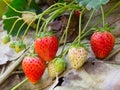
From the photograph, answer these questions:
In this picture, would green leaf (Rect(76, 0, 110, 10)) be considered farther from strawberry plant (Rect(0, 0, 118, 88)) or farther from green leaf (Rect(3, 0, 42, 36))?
green leaf (Rect(3, 0, 42, 36))

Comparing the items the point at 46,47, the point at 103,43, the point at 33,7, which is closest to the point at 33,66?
Result: the point at 46,47

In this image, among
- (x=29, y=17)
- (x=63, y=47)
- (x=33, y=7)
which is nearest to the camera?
(x=63, y=47)

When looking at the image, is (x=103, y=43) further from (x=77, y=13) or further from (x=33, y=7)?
(x=33, y=7)

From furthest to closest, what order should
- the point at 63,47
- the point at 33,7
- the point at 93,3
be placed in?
the point at 33,7
the point at 63,47
the point at 93,3

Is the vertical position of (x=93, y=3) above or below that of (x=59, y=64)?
above

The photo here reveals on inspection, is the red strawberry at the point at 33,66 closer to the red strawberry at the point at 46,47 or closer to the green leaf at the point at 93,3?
the red strawberry at the point at 46,47

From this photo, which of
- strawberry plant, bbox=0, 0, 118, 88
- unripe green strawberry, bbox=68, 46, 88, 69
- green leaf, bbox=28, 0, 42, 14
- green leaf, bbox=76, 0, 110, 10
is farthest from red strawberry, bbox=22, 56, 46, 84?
green leaf, bbox=28, 0, 42, 14
